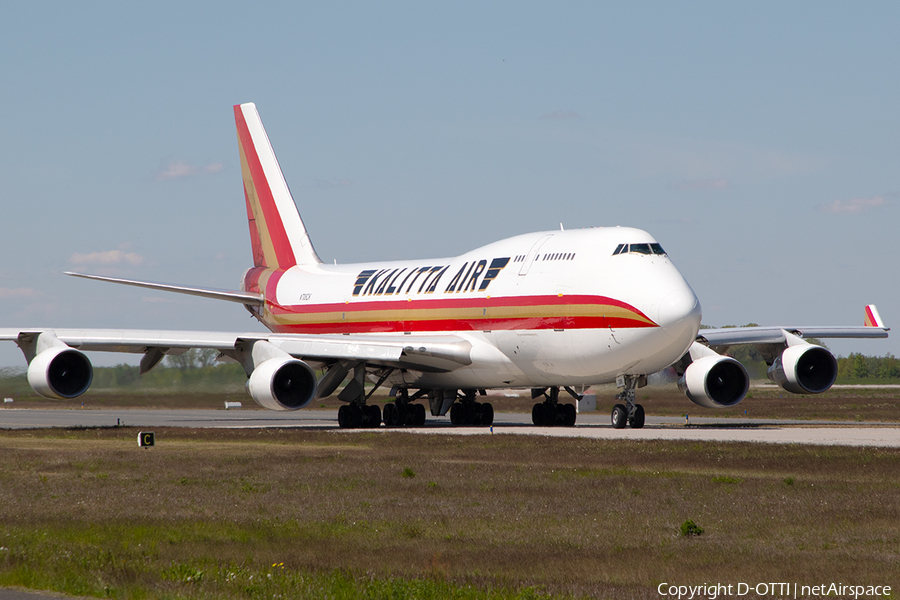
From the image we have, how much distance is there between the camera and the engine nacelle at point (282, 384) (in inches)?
1051

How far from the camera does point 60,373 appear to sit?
27359 mm

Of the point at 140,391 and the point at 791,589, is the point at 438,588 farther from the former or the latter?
the point at 140,391

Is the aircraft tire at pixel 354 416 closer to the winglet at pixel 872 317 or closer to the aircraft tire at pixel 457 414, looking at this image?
the aircraft tire at pixel 457 414

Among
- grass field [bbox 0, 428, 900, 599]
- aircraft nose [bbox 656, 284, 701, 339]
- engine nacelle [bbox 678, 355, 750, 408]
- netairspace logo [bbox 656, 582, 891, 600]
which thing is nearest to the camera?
netairspace logo [bbox 656, 582, 891, 600]

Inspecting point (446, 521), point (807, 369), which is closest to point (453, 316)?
point (807, 369)

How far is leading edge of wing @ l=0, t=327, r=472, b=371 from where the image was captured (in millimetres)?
28219

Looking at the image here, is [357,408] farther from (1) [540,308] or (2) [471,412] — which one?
(1) [540,308]

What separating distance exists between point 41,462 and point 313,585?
479 inches

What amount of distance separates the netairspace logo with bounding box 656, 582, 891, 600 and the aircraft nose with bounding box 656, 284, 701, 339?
1625 centimetres

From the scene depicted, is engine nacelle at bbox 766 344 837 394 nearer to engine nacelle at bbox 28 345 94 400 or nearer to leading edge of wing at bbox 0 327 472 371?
leading edge of wing at bbox 0 327 472 371

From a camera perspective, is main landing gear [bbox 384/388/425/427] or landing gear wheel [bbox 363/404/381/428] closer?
landing gear wheel [bbox 363/404/381/428]

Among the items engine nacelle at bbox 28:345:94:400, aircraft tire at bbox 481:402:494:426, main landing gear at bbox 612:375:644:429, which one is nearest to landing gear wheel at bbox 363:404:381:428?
aircraft tire at bbox 481:402:494:426

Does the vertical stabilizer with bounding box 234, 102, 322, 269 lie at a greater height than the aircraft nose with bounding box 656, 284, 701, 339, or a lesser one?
greater

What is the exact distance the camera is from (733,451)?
19484 millimetres
